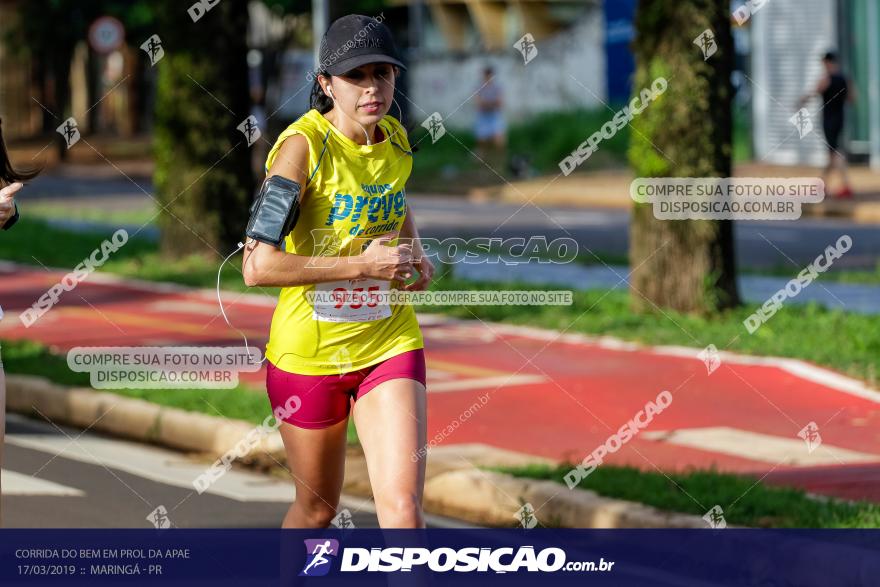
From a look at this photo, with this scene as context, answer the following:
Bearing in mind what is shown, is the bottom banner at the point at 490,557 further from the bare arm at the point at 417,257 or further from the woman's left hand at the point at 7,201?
the woman's left hand at the point at 7,201

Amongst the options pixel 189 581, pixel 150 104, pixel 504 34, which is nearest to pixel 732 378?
pixel 189 581

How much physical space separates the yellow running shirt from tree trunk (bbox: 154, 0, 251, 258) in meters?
11.9

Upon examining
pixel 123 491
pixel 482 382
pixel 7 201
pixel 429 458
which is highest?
pixel 482 382

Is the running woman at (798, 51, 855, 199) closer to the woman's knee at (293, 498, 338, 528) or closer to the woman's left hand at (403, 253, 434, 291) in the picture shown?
the woman's left hand at (403, 253, 434, 291)

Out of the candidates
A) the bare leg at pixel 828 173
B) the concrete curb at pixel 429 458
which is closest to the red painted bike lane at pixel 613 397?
the concrete curb at pixel 429 458

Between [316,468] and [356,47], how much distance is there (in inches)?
49.1

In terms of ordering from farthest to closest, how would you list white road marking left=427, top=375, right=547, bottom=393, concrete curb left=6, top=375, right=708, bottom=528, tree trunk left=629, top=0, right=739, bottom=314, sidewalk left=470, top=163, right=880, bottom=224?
1. sidewalk left=470, top=163, right=880, bottom=224
2. tree trunk left=629, top=0, right=739, bottom=314
3. white road marking left=427, top=375, right=547, bottom=393
4. concrete curb left=6, top=375, right=708, bottom=528

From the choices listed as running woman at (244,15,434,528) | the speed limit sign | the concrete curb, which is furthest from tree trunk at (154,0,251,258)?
the speed limit sign

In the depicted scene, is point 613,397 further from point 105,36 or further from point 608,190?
point 105,36

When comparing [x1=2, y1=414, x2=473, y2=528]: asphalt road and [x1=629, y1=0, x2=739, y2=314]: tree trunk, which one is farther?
[x1=629, y1=0, x2=739, y2=314]: tree trunk

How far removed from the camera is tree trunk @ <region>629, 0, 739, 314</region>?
12.5m

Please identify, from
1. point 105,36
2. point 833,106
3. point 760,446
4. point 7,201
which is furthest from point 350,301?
point 105,36

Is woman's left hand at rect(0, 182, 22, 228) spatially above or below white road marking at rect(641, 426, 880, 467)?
below

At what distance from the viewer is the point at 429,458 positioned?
815 centimetres
